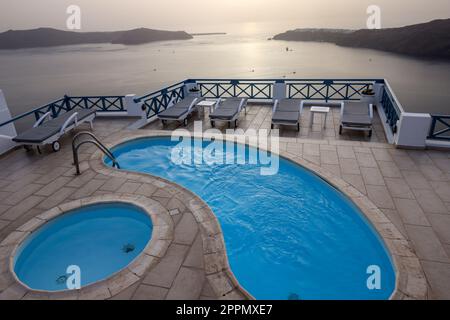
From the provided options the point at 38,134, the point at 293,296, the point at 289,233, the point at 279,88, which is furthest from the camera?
the point at 279,88

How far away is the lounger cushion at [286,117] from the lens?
980 centimetres

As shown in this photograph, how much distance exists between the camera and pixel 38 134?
8.54 metres

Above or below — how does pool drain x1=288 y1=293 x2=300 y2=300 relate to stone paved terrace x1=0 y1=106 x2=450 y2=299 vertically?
below

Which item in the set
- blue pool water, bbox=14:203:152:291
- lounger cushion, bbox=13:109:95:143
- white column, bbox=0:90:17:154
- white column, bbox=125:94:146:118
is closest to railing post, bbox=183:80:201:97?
white column, bbox=125:94:146:118

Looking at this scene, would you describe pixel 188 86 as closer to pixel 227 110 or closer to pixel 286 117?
pixel 227 110

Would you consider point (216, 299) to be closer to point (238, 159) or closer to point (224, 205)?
point (224, 205)

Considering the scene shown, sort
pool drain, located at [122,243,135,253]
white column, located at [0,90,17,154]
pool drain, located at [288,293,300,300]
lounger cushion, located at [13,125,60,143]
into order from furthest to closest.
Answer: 1. white column, located at [0,90,17,154]
2. lounger cushion, located at [13,125,60,143]
3. pool drain, located at [122,243,135,253]
4. pool drain, located at [288,293,300,300]

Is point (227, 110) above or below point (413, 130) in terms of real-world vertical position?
above

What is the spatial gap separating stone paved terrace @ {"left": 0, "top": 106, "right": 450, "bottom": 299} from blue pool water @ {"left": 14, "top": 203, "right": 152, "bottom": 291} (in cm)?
46

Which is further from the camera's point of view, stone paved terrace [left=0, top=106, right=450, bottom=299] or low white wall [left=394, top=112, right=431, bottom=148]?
low white wall [left=394, top=112, right=431, bottom=148]

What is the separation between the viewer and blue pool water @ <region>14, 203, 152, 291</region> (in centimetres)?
488

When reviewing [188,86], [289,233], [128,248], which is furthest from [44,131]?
[289,233]

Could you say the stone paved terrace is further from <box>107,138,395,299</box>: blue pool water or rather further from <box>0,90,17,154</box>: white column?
<box>107,138,395,299</box>: blue pool water

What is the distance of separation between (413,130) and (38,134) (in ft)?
36.0
